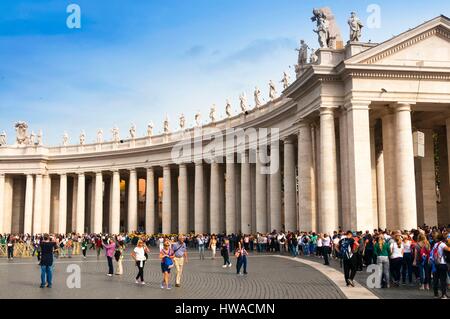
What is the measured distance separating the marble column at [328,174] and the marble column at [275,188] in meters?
15.5

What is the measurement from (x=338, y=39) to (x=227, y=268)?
27.8 meters

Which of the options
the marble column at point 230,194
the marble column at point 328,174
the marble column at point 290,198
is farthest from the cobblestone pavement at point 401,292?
the marble column at point 230,194

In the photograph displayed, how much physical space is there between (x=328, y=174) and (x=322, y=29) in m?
13.5

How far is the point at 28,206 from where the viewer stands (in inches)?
3834

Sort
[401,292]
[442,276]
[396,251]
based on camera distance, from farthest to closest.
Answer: [396,251], [401,292], [442,276]

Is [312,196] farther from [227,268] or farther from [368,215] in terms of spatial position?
[227,268]

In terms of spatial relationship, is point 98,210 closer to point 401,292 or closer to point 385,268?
point 385,268

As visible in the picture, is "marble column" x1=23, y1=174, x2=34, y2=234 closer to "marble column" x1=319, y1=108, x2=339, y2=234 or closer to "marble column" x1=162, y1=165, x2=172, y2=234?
"marble column" x1=162, y1=165, x2=172, y2=234

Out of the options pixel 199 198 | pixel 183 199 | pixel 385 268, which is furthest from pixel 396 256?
pixel 183 199

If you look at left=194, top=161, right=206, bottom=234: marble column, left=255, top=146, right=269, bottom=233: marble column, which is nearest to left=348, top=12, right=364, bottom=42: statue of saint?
left=255, top=146, right=269, bottom=233: marble column

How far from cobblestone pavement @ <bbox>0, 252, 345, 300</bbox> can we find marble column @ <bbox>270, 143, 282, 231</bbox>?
1009 inches

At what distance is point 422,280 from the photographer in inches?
1013

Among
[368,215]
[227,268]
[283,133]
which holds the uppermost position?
[283,133]
